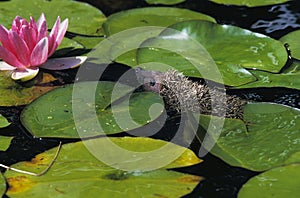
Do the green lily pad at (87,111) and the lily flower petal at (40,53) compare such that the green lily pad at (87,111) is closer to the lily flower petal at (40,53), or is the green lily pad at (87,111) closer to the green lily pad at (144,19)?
the lily flower petal at (40,53)

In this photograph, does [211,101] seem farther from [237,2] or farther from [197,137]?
[237,2]

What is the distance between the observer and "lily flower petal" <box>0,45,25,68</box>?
5.28ft

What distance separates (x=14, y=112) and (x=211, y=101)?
0.54m

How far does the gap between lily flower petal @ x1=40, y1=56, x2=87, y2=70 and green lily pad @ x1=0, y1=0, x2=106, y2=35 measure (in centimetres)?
22

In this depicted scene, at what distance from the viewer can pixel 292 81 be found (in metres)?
1.60

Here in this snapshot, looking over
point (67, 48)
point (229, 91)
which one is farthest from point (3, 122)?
point (229, 91)

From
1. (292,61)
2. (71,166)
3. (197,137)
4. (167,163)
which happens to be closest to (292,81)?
(292,61)

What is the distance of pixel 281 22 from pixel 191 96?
2.24 feet

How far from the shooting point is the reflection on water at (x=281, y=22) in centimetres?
195

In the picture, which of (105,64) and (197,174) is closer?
(197,174)

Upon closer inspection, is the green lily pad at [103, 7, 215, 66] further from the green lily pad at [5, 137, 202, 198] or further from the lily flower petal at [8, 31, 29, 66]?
the green lily pad at [5, 137, 202, 198]

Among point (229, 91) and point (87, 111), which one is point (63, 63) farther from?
point (229, 91)

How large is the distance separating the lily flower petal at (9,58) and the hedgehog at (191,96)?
0.40 meters

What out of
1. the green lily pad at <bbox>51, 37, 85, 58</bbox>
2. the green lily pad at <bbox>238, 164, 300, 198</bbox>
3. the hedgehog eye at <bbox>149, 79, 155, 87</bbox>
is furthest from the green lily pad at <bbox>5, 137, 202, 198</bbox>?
the green lily pad at <bbox>51, 37, 85, 58</bbox>
